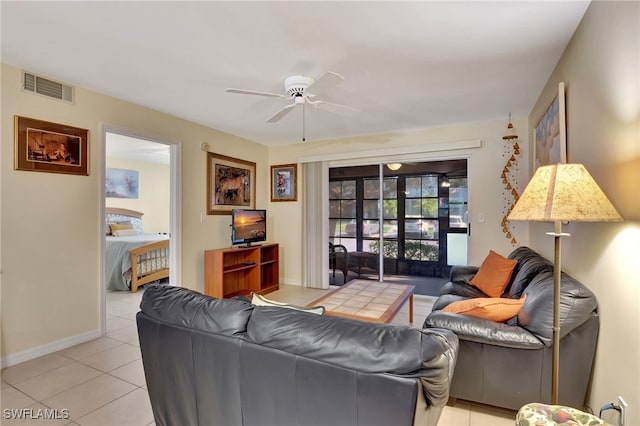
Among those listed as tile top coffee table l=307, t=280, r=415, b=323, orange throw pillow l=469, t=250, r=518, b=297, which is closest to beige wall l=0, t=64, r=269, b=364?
tile top coffee table l=307, t=280, r=415, b=323

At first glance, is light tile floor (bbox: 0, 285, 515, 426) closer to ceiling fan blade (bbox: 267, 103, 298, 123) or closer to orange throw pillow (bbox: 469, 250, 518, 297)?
orange throw pillow (bbox: 469, 250, 518, 297)

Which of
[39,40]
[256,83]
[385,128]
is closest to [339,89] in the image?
[256,83]

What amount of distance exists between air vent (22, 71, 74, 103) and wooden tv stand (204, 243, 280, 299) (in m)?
2.22

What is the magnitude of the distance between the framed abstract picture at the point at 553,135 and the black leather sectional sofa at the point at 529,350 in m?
0.97

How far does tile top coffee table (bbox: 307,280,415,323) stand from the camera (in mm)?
2421

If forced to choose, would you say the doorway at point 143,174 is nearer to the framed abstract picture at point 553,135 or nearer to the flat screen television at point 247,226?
the flat screen television at point 247,226

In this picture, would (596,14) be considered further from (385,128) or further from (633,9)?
(385,128)

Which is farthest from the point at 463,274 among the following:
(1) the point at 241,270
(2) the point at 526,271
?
(1) the point at 241,270

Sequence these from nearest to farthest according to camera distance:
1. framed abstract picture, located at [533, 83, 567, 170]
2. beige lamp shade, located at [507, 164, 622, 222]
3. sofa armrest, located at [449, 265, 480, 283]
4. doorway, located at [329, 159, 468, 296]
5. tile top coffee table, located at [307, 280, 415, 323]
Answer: beige lamp shade, located at [507, 164, 622, 222] < framed abstract picture, located at [533, 83, 567, 170] < tile top coffee table, located at [307, 280, 415, 323] < sofa armrest, located at [449, 265, 480, 283] < doorway, located at [329, 159, 468, 296]

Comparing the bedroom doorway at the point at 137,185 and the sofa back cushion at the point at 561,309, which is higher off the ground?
the bedroom doorway at the point at 137,185

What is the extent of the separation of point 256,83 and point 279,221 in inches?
117

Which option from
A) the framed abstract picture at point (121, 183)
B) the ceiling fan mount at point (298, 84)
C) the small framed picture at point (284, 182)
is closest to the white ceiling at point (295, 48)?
the ceiling fan mount at point (298, 84)

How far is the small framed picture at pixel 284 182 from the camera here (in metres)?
5.28

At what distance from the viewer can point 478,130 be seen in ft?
13.2
